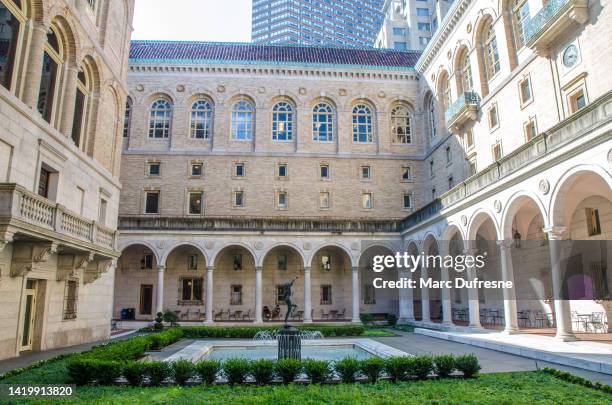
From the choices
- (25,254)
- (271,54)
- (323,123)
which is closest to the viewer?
(25,254)

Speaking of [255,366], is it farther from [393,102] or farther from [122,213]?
[393,102]

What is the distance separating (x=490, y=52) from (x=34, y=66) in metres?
24.8

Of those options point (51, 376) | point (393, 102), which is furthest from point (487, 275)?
point (51, 376)

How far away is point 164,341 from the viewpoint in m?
18.6

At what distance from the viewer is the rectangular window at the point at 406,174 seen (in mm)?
37950

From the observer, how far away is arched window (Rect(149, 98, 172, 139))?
37656mm

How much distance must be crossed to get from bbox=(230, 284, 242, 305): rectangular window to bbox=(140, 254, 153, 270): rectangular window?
6.66m

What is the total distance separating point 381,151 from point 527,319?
18618 mm

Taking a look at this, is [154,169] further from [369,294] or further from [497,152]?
[497,152]

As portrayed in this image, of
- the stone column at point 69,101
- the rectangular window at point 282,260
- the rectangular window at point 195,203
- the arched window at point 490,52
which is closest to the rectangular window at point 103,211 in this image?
the stone column at point 69,101

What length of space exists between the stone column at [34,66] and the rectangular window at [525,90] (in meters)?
22.6

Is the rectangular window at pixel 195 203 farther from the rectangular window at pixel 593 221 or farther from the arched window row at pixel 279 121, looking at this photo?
→ the rectangular window at pixel 593 221

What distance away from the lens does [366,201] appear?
37438mm

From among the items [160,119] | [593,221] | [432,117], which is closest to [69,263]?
[160,119]
